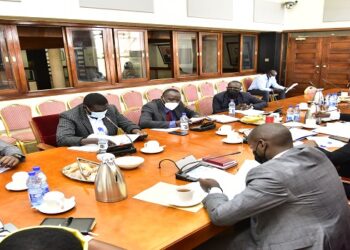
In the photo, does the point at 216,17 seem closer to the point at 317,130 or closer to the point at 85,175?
the point at 317,130

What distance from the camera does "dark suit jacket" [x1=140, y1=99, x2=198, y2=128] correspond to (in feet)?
9.66

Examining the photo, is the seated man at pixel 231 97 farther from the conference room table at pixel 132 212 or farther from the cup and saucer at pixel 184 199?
the cup and saucer at pixel 184 199

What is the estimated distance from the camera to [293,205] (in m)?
1.12

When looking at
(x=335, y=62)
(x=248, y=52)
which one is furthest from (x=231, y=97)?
(x=335, y=62)

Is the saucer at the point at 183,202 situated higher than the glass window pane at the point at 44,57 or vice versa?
the glass window pane at the point at 44,57

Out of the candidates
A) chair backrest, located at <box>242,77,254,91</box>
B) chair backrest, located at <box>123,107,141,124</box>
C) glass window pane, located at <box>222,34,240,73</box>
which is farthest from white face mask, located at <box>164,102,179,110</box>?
chair backrest, located at <box>242,77,254,91</box>

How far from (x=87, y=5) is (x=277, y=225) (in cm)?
403

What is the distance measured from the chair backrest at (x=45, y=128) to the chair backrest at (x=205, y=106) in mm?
1901

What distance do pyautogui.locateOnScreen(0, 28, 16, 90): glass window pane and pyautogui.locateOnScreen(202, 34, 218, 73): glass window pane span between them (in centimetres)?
402

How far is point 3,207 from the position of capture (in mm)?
1361

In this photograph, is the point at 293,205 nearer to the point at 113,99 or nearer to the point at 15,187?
the point at 15,187

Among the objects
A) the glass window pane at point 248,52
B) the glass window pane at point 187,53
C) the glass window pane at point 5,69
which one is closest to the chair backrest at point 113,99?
the glass window pane at point 5,69

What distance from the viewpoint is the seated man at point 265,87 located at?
272 inches

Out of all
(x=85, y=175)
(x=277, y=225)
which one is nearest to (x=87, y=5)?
(x=85, y=175)
